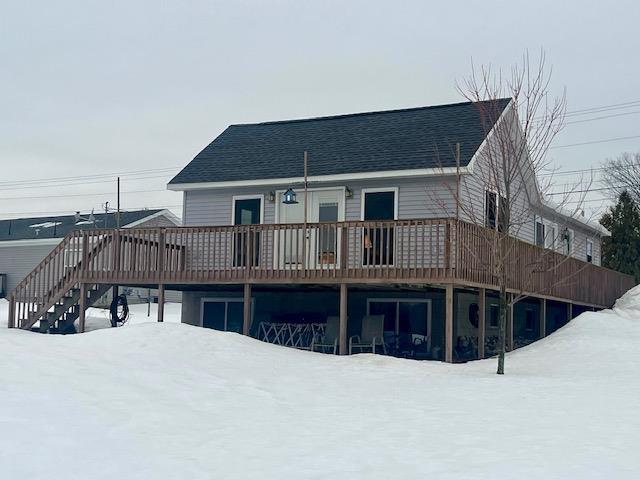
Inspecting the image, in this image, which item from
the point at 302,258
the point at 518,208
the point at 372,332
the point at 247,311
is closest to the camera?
the point at 302,258

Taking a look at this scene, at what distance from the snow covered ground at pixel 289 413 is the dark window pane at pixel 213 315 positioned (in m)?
5.58

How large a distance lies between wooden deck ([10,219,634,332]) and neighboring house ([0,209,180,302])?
780 inches

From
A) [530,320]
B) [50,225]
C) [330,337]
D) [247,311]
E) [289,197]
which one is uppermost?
[50,225]

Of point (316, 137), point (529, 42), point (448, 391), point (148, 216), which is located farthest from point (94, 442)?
point (148, 216)

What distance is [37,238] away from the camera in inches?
1590

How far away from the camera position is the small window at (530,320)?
24.2 m

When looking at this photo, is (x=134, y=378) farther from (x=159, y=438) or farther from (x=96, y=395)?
(x=159, y=438)

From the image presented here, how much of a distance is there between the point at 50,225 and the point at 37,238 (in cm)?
347

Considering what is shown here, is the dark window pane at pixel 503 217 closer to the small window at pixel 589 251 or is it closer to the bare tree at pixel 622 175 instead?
the small window at pixel 589 251

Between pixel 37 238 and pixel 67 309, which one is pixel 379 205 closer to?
pixel 67 309

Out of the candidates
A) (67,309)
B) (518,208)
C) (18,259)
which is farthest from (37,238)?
(518,208)

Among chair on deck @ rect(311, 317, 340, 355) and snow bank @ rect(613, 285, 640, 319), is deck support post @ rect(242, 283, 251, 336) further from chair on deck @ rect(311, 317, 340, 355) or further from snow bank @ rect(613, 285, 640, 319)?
snow bank @ rect(613, 285, 640, 319)

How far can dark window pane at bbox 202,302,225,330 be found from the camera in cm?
2159

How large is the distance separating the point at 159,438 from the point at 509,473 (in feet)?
11.6
